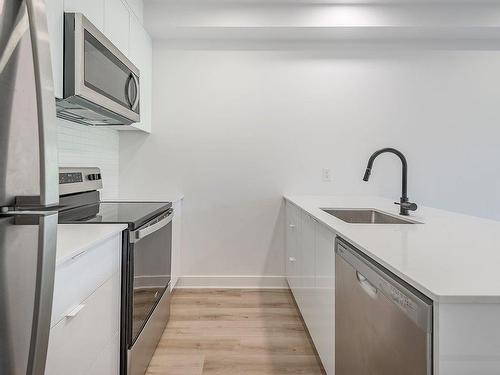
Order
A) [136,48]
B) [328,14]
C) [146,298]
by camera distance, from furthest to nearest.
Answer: [328,14]
[136,48]
[146,298]

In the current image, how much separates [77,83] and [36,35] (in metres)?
1.05

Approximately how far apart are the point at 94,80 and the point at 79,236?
33.8 inches

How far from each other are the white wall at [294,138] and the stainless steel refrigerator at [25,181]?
7.92 ft

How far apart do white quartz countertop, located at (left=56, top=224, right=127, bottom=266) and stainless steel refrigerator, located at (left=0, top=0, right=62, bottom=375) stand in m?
0.33

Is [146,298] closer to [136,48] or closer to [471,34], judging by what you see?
[136,48]

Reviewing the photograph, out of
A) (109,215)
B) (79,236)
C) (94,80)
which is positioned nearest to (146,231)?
(109,215)

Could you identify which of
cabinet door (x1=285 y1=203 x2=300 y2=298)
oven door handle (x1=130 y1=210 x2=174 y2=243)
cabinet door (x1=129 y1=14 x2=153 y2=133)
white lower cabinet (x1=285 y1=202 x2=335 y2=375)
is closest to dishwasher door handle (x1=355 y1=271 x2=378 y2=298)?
white lower cabinet (x1=285 y1=202 x2=335 y2=375)

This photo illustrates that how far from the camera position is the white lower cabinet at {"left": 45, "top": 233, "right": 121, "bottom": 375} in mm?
894

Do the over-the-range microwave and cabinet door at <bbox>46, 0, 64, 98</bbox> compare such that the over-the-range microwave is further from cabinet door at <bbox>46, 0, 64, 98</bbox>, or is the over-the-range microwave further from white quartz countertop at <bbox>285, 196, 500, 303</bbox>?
white quartz countertop at <bbox>285, 196, 500, 303</bbox>

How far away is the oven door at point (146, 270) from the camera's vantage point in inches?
55.2

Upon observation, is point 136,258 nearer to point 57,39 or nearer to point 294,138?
point 57,39

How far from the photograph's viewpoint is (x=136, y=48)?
2445 millimetres

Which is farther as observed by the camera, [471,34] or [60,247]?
[471,34]

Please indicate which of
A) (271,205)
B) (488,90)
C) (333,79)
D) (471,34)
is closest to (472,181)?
(488,90)
